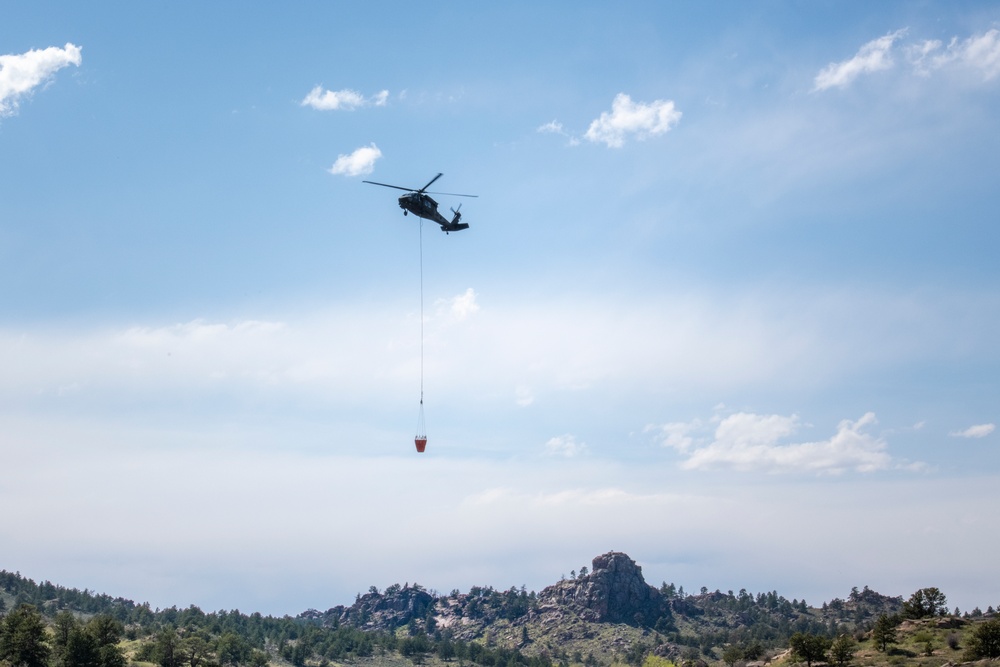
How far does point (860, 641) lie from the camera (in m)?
108

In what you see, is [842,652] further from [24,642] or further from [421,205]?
[24,642]

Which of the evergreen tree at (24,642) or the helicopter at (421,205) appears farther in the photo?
the evergreen tree at (24,642)

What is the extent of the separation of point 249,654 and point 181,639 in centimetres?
2231

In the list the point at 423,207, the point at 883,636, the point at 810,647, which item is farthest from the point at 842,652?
the point at 423,207

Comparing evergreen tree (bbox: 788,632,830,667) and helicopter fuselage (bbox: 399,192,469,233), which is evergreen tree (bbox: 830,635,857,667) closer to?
evergreen tree (bbox: 788,632,830,667)

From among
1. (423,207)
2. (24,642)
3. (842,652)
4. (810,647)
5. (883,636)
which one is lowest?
(24,642)

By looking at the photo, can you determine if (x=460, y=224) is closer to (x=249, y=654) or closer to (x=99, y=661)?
(x=99, y=661)

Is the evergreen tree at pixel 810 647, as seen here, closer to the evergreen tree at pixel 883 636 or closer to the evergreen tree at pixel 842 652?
the evergreen tree at pixel 842 652

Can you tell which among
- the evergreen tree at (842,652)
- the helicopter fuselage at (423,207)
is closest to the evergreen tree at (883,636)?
the evergreen tree at (842,652)

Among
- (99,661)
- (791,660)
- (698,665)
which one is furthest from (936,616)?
(99,661)

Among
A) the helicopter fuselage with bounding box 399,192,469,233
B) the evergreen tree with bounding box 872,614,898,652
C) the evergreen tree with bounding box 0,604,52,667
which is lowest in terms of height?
the evergreen tree with bounding box 0,604,52,667

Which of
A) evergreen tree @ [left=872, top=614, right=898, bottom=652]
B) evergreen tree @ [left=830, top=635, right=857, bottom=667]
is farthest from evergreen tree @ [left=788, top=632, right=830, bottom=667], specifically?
evergreen tree @ [left=872, top=614, right=898, bottom=652]

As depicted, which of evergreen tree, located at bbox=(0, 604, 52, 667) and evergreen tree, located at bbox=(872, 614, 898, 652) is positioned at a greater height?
evergreen tree, located at bbox=(872, 614, 898, 652)

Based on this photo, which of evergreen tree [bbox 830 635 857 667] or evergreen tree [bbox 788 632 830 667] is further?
evergreen tree [bbox 788 632 830 667]
